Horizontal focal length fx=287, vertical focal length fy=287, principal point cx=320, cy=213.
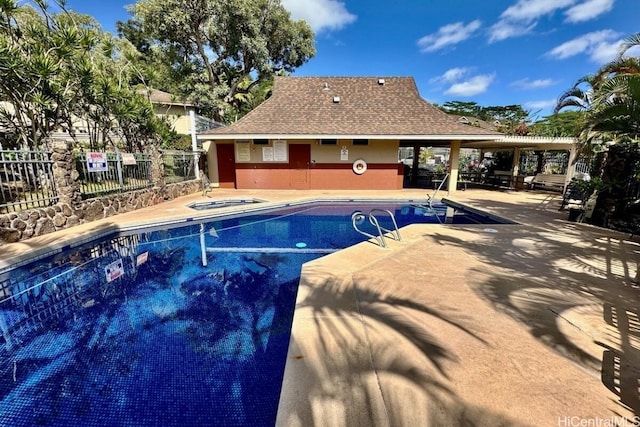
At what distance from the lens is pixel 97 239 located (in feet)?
22.7

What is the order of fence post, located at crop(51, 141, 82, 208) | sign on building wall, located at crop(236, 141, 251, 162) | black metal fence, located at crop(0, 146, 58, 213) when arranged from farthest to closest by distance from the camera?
1. sign on building wall, located at crop(236, 141, 251, 162)
2. fence post, located at crop(51, 141, 82, 208)
3. black metal fence, located at crop(0, 146, 58, 213)

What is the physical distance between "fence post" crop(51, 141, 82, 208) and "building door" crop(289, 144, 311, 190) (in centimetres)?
855

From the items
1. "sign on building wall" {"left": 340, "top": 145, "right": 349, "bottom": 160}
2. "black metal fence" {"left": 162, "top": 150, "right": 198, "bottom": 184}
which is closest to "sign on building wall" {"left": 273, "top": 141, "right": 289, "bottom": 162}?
"sign on building wall" {"left": 340, "top": 145, "right": 349, "bottom": 160}

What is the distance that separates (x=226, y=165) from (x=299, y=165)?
3.89 metres

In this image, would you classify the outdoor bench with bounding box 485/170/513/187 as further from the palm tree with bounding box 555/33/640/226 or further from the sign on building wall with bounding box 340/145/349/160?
the sign on building wall with bounding box 340/145/349/160

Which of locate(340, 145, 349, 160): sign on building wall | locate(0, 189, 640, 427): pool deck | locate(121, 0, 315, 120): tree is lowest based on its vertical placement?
locate(0, 189, 640, 427): pool deck

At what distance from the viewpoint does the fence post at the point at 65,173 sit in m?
6.99

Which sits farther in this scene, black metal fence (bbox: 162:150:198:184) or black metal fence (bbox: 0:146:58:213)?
black metal fence (bbox: 162:150:198:184)

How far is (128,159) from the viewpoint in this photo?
939 centimetres

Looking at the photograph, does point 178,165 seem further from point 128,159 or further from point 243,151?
point 128,159

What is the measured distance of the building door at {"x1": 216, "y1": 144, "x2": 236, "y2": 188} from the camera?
48.3 feet

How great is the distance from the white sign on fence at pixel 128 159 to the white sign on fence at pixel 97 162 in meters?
0.71

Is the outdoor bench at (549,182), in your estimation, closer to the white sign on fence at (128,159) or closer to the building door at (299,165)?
the building door at (299,165)

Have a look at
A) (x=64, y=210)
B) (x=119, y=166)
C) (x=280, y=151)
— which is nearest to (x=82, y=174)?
(x=119, y=166)
